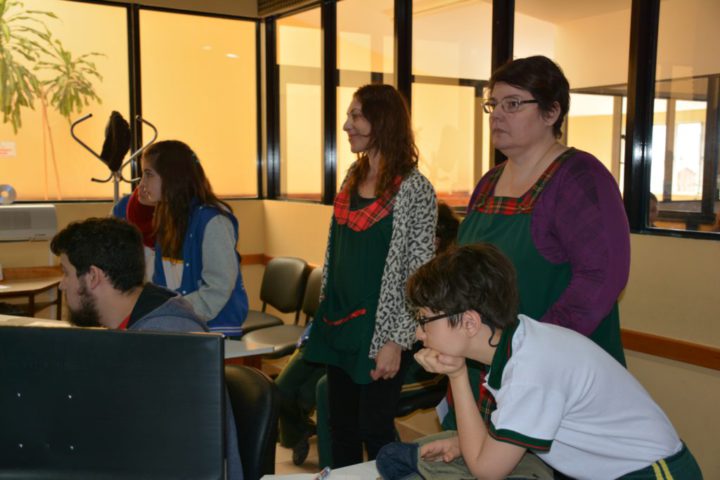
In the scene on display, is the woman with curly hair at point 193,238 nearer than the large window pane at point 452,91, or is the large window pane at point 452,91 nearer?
the woman with curly hair at point 193,238

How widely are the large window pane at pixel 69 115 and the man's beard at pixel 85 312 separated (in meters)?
3.53

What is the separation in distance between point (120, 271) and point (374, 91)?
103 centimetres

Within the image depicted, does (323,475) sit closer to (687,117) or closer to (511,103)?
(511,103)

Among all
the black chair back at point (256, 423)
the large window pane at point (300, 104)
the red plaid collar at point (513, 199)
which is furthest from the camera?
the large window pane at point (300, 104)

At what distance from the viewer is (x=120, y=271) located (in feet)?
6.18

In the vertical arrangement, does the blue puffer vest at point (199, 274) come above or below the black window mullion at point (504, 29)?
below

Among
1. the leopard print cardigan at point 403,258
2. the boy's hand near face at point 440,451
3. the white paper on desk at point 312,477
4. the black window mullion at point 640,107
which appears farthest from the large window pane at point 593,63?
the white paper on desk at point 312,477

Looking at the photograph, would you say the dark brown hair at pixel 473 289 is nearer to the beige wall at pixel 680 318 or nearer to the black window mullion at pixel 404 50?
the beige wall at pixel 680 318

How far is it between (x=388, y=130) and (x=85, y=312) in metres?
1.10

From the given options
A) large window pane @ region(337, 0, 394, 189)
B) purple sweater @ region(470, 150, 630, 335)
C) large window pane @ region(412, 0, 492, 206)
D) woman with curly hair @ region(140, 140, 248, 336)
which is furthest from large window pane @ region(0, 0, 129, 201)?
purple sweater @ region(470, 150, 630, 335)

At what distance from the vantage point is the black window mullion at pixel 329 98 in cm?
499

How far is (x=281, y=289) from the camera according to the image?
4898mm

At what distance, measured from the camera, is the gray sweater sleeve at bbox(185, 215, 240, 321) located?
264cm

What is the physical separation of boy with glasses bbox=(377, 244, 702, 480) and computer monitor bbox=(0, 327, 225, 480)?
48cm
